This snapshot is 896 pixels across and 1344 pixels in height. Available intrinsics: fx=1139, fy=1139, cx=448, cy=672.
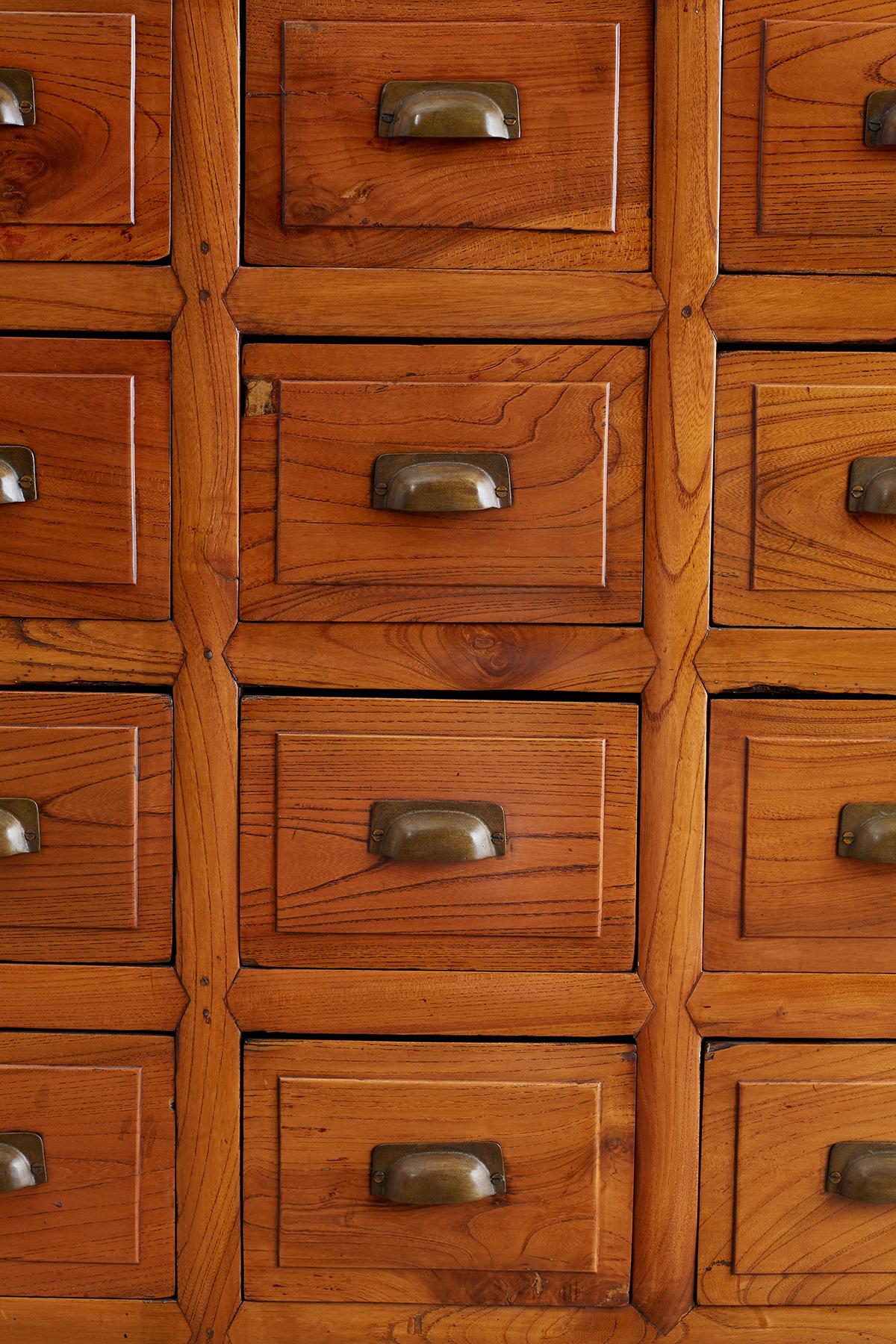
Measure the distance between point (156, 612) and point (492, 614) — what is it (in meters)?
0.24

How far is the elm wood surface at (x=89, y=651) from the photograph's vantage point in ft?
2.67

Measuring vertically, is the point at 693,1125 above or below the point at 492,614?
below

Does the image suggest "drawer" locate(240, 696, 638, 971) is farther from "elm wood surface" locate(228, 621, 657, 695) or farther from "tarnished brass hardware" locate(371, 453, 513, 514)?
"tarnished brass hardware" locate(371, 453, 513, 514)

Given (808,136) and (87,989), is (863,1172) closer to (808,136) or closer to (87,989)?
(87,989)

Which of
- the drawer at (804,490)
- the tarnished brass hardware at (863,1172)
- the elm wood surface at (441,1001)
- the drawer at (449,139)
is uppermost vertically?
the drawer at (449,139)

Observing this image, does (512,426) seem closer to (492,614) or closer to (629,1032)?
(492,614)

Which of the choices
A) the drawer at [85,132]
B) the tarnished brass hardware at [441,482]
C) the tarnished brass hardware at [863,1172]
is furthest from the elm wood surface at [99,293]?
the tarnished brass hardware at [863,1172]

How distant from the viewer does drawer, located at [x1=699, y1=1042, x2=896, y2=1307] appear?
833 millimetres

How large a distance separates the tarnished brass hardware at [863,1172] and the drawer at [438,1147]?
0.49 ft

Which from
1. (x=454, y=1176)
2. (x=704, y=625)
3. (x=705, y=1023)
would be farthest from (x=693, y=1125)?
(x=704, y=625)

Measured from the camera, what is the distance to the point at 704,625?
2.67 feet

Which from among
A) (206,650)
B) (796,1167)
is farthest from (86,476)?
(796,1167)

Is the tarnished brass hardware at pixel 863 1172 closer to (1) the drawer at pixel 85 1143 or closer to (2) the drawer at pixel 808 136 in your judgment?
(1) the drawer at pixel 85 1143

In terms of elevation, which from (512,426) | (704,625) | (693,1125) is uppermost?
(512,426)
